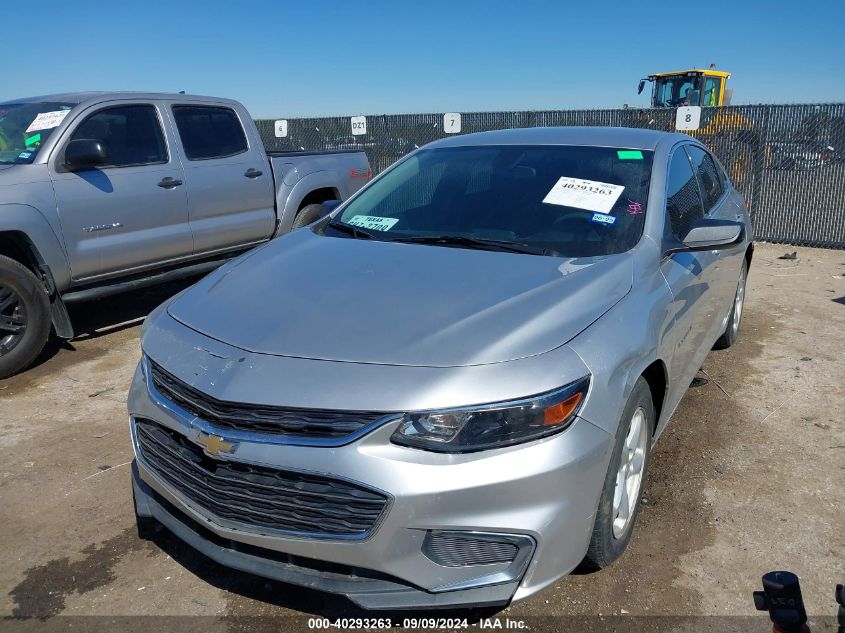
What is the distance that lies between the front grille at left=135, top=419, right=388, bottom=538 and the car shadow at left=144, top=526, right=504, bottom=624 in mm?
383

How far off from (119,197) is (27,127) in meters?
0.87

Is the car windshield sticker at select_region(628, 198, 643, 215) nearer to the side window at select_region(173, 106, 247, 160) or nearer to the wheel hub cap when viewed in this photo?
the wheel hub cap

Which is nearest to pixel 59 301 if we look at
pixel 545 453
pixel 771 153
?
pixel 545 453

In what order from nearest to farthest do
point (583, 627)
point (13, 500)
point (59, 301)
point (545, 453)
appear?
point (545, 453)
point (583, 627)
point (13, 500)
point (59, 301)

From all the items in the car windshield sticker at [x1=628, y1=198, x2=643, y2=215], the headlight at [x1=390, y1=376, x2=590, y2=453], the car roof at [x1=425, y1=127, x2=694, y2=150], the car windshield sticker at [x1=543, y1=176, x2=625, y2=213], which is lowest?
the headlight at [x1=390, y1=376, x2=590, y2=453]

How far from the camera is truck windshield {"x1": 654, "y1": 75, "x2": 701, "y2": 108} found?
18359mm

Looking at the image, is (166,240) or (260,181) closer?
(166,240)

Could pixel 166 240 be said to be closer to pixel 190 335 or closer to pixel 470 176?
pixel 470 176

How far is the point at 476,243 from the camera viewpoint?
124 inches

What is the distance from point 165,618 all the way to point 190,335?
3.42 feet

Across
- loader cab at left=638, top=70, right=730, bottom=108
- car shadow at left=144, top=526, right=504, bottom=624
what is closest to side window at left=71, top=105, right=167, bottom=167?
car shadow at left=144, top=526, right=504, bottom=624

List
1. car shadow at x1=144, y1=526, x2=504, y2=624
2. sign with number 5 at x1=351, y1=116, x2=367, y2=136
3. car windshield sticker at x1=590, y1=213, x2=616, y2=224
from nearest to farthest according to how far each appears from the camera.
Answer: car shadow at x1=144, y1=526, x2=504, y2=624 → car windshield sticker at x1=590, y1=213, x2=616, y2=224 → sign with number 5 at x1=351, y1=116, x2=367, y2=136

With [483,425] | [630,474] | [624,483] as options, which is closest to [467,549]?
[483,425]

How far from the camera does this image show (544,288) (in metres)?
2.61
